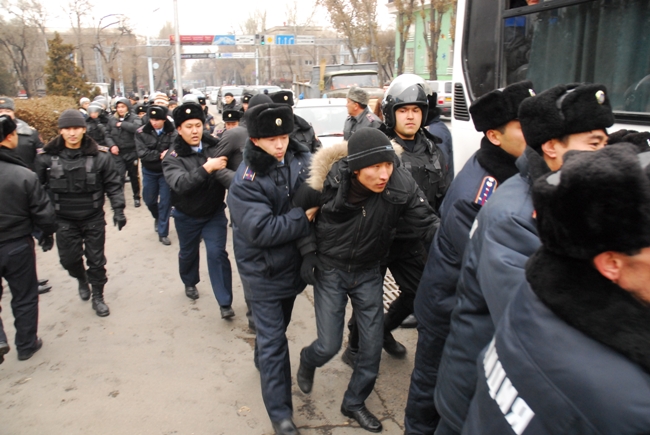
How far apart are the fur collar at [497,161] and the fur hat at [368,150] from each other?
50 centimetres

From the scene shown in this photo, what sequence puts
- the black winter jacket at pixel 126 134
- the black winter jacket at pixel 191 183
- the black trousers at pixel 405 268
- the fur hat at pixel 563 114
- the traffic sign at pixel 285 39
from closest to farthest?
1. the fur hat at pixel 563 114
2. the black trousers at pixel 405 268
3. the black winter jacket at pixel 191 183
4. the black winter jacket at pixel 126 134
5. the traffic sign at pixel 285 39

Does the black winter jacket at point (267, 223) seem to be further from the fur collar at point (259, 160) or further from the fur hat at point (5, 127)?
the fur hat at point (5, 127)

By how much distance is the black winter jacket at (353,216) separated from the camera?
295cm

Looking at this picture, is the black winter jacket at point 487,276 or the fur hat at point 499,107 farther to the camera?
the fur hat at point 499,107

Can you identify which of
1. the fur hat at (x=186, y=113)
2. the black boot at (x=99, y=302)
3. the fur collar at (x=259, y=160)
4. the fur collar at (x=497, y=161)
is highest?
the fur hat at (x=186, y=113)

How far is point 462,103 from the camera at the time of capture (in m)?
4.82

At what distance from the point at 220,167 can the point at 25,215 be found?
1.53 meters

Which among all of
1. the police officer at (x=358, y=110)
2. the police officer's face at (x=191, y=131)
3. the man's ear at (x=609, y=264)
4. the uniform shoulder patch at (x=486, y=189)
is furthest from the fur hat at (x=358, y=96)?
the man's ear at (x=609, y=264)

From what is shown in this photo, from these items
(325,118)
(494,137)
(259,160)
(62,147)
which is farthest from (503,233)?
(325,118)

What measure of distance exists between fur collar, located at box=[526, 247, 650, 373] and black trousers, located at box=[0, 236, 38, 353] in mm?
4042

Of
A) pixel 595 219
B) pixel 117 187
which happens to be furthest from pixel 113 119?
pixel 595 219

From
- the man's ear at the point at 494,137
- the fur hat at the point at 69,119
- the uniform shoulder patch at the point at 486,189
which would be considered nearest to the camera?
the uniform shoulder patch at the point at 486,189

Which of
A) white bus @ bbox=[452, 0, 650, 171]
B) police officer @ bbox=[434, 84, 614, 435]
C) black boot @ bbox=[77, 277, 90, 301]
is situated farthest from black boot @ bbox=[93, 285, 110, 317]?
police officer @ bbox=[434, 84, 614, 435]

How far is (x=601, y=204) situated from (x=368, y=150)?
1787 millimetres
